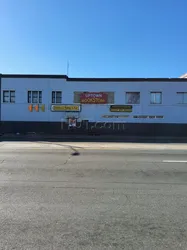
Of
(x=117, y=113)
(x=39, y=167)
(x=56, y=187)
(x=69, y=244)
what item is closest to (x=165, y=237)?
(x=69, y=244)

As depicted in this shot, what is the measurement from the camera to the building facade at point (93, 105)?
28984 mm

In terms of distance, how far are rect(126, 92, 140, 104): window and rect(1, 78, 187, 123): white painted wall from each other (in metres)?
0.42

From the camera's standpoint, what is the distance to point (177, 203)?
517 cm

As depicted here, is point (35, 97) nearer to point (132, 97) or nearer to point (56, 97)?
point (56, 97)

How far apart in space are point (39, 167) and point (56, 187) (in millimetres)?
2652

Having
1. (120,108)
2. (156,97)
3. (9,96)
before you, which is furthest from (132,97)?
(9,96)

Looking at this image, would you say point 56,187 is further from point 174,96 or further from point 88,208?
point 174,96

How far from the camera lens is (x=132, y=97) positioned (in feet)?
96.3

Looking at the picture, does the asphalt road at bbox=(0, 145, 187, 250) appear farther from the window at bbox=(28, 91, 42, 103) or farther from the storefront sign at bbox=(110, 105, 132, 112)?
the window at bbox=(28, 91, 42, 103)

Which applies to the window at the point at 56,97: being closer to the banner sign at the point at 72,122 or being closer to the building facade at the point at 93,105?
the building facade at the point at 93,105

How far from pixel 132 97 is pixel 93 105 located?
4.71 m

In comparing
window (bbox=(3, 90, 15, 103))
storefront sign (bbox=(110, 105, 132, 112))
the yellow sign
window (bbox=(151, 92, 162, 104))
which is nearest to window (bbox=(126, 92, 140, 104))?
storefront sign (bbox=(110, 105, 132, 112))

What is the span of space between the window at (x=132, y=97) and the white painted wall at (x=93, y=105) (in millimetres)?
417

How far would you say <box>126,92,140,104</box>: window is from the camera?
29281 millimetres
